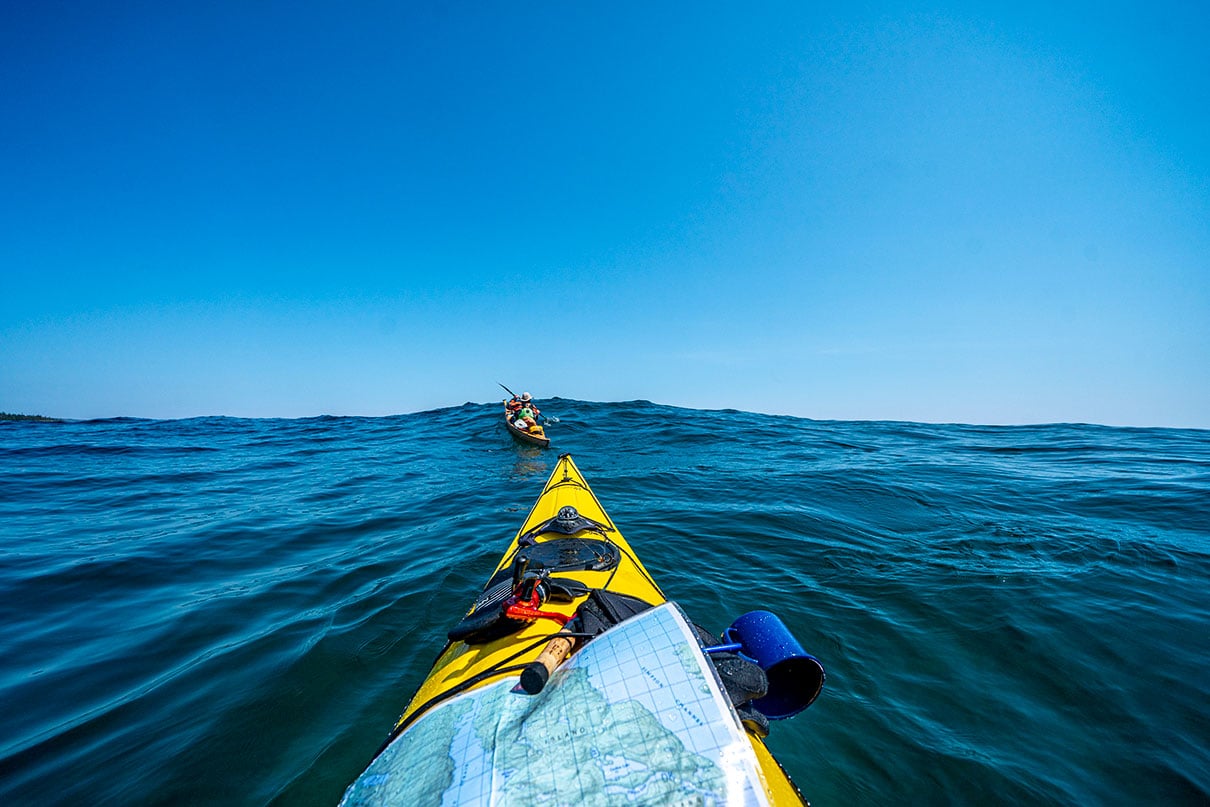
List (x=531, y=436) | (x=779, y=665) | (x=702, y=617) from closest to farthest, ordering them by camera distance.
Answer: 1. (x=779, y=665)
2. (x=702, y=617)
3. (x=531, y=436)

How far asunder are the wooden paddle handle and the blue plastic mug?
115 centimetres

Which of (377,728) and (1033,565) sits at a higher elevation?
(1033,565)

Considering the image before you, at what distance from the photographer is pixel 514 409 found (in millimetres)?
19078

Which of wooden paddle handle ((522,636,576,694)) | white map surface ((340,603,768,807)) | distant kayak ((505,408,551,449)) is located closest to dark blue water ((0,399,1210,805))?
white map surface ((340,603,768,807))

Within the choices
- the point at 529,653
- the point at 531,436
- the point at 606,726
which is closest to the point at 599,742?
the point at 606,726

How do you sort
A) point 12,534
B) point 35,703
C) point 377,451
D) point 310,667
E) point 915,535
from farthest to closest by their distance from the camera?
1. point 377,451
2. point 12,534
3. point 915,535
4. point 310,667
5. point 35,703

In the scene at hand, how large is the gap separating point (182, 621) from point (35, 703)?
121 centimetres

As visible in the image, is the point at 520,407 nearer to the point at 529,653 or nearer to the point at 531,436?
the point at 531,436

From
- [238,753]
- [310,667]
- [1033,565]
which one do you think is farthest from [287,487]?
[1033,565]

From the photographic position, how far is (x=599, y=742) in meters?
1.43

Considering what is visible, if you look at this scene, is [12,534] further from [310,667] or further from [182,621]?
[310,667]

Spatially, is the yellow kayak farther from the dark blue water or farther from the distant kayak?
the distant kayak

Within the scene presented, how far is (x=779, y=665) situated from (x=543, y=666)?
1.43 m

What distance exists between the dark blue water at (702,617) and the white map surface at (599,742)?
6.15 feet
